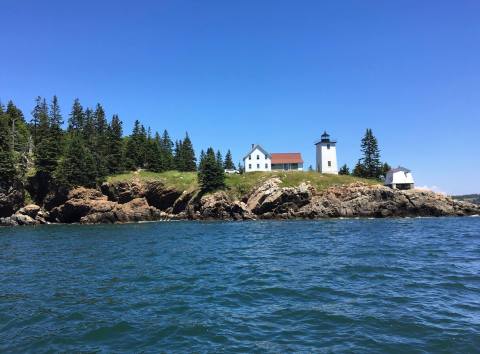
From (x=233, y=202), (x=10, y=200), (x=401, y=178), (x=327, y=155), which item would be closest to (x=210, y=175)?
(x=233, y=202)

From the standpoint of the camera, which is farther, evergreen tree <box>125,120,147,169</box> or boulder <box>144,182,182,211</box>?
evergreen tree <box>125,120,147,169</box>

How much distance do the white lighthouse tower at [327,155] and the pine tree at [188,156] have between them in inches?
1520

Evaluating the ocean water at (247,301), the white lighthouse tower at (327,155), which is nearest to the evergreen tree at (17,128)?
the white lighthouse tower at (327,155)

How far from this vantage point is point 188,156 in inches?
4803

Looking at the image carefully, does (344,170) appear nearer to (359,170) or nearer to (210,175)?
(359,170)

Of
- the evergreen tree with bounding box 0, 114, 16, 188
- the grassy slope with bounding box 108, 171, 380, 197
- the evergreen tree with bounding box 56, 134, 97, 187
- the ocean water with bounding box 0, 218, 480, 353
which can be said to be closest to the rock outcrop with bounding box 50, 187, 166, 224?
the evergreen tree with bounding box 56, 134, 97, 187

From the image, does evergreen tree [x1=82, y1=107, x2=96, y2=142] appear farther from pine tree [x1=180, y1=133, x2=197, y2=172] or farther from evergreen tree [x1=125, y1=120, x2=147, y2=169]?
pine tree [x1=180, y1=133, x2=197, y2=172]

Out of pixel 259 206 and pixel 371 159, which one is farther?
pixel 371 159

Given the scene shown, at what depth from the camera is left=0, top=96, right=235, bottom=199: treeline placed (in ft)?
281

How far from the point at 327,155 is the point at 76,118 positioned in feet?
277

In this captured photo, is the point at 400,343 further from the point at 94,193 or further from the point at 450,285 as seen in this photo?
the point at 94,193

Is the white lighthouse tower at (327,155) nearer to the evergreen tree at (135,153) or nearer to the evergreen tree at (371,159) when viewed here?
the evergreen tree at (371,159)

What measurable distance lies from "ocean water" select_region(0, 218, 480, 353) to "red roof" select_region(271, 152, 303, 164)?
85117mm

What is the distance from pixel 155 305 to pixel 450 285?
43.5 feet
